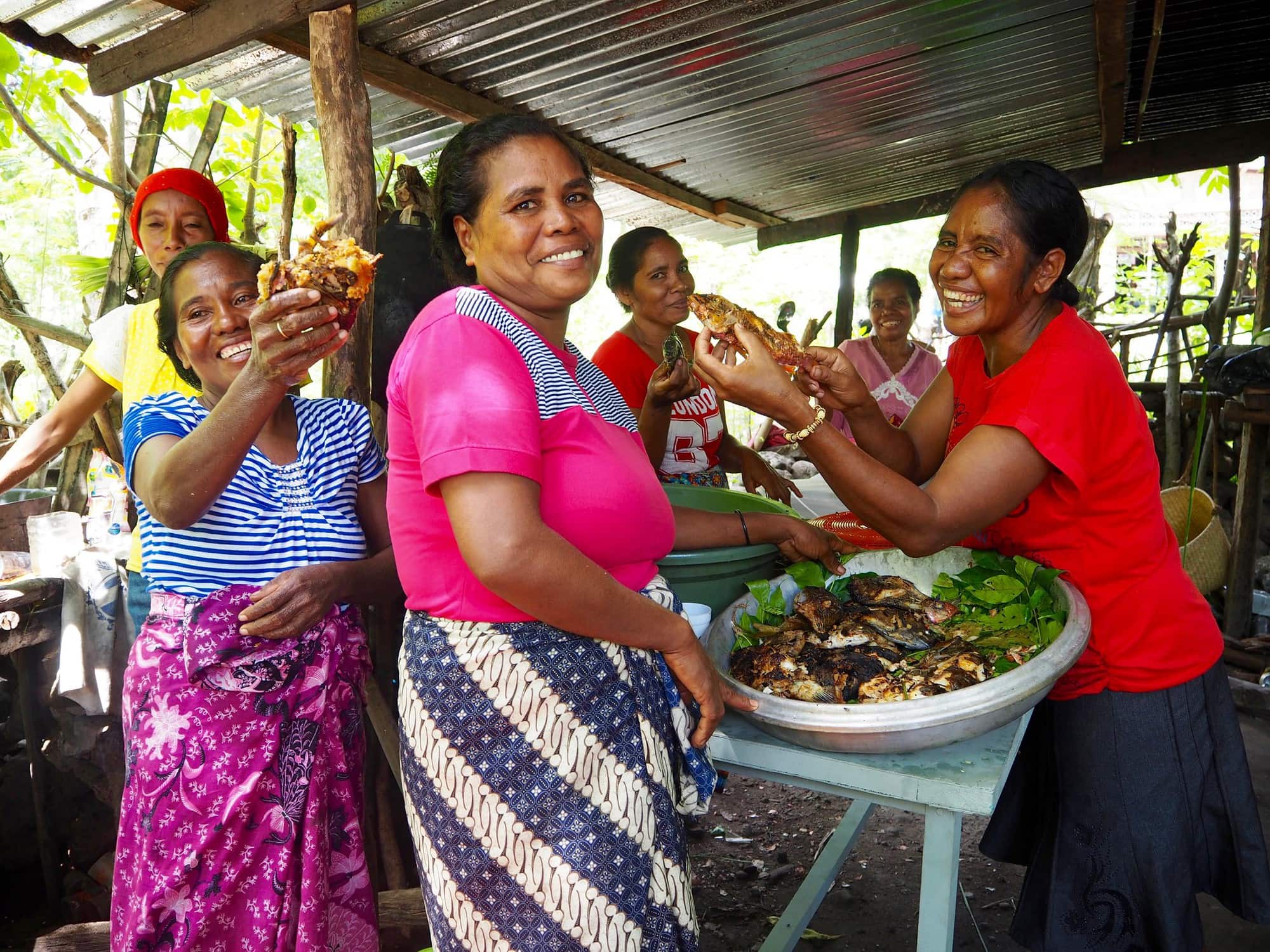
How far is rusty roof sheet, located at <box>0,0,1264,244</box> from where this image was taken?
359 cm

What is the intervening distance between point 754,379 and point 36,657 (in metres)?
3.41

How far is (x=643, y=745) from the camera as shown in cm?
153

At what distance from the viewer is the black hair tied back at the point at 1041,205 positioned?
206cm

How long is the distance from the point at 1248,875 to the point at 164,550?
2.66 meters

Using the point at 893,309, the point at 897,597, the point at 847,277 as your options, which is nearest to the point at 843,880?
the point at 897,597

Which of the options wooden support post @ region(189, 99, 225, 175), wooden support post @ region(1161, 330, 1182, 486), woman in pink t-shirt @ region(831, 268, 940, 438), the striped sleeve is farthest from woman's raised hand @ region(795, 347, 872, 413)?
wooden support post @ region(1161, 330, 1182, 486)

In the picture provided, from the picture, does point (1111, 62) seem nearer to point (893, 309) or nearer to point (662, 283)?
point (893, 309)

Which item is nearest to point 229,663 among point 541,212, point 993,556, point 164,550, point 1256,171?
point 164,550

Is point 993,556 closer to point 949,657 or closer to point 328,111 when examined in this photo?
point 949,657

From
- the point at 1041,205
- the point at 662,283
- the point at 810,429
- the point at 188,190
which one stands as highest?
the point at 188,190

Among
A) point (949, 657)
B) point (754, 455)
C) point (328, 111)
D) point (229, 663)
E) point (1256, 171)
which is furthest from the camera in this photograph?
point (1256, 171)

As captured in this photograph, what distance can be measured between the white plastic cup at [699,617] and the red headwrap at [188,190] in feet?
7.38

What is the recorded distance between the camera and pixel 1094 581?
2023 millimetres

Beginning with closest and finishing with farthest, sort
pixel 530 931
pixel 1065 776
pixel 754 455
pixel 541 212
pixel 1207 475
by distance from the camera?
pixel 530 931 → pixel 541 212 → pixel 1065 776 → pixel 754 455 → pixel 1207 475
